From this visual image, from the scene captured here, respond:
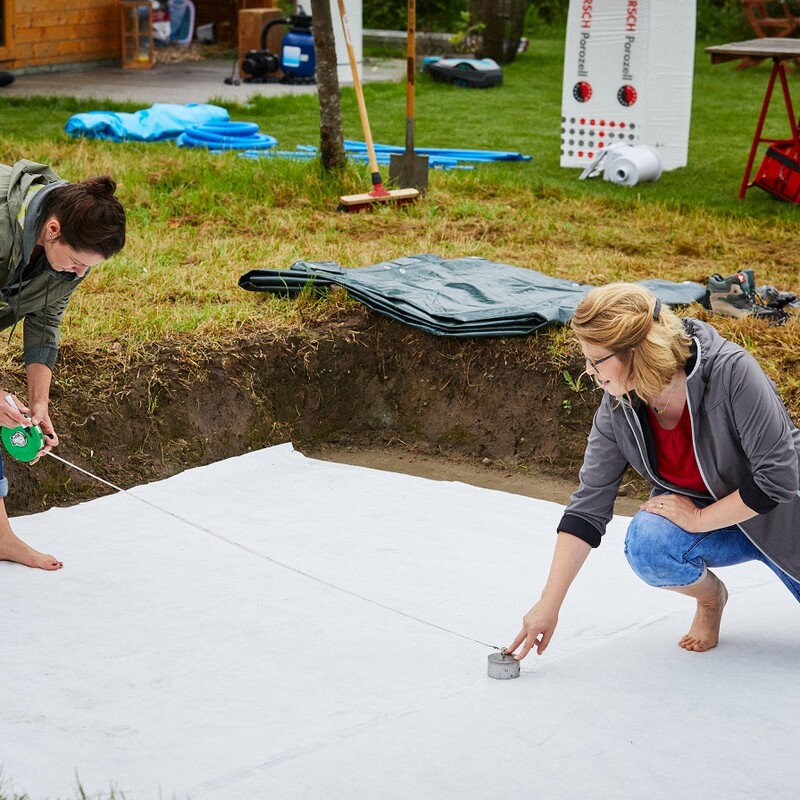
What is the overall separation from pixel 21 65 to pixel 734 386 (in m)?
11.0

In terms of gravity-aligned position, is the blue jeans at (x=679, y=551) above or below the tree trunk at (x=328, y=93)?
below

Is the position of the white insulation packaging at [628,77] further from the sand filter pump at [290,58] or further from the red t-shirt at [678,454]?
the red t-shirt at [678,454]

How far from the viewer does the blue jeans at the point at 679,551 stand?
2217mm

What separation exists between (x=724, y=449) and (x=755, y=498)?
0.11 m

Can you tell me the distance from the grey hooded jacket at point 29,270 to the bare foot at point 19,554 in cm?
46

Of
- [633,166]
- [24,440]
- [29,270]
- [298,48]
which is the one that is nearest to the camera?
[29,270]

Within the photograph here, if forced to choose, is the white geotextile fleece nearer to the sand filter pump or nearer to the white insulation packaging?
the white insulation packaging

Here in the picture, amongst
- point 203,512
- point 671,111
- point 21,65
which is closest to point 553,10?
point 21,65

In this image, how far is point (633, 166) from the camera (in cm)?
721

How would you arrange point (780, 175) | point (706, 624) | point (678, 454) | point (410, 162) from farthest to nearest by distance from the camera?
point (780, 175)
point (410, 162)
point (706, 624)
point (678, 454)

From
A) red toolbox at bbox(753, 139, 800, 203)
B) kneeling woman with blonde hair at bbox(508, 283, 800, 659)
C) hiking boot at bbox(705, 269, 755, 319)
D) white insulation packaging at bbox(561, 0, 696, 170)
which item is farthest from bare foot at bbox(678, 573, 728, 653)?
white insulation packaging at bbox(561, 0, 696, 170)

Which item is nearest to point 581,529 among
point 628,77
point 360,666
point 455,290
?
point 360,666

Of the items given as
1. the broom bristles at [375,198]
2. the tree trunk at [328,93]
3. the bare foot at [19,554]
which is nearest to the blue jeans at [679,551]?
the bare foot at [19,554]

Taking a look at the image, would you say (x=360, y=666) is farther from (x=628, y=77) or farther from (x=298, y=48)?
Result: (x=298, y=48)
